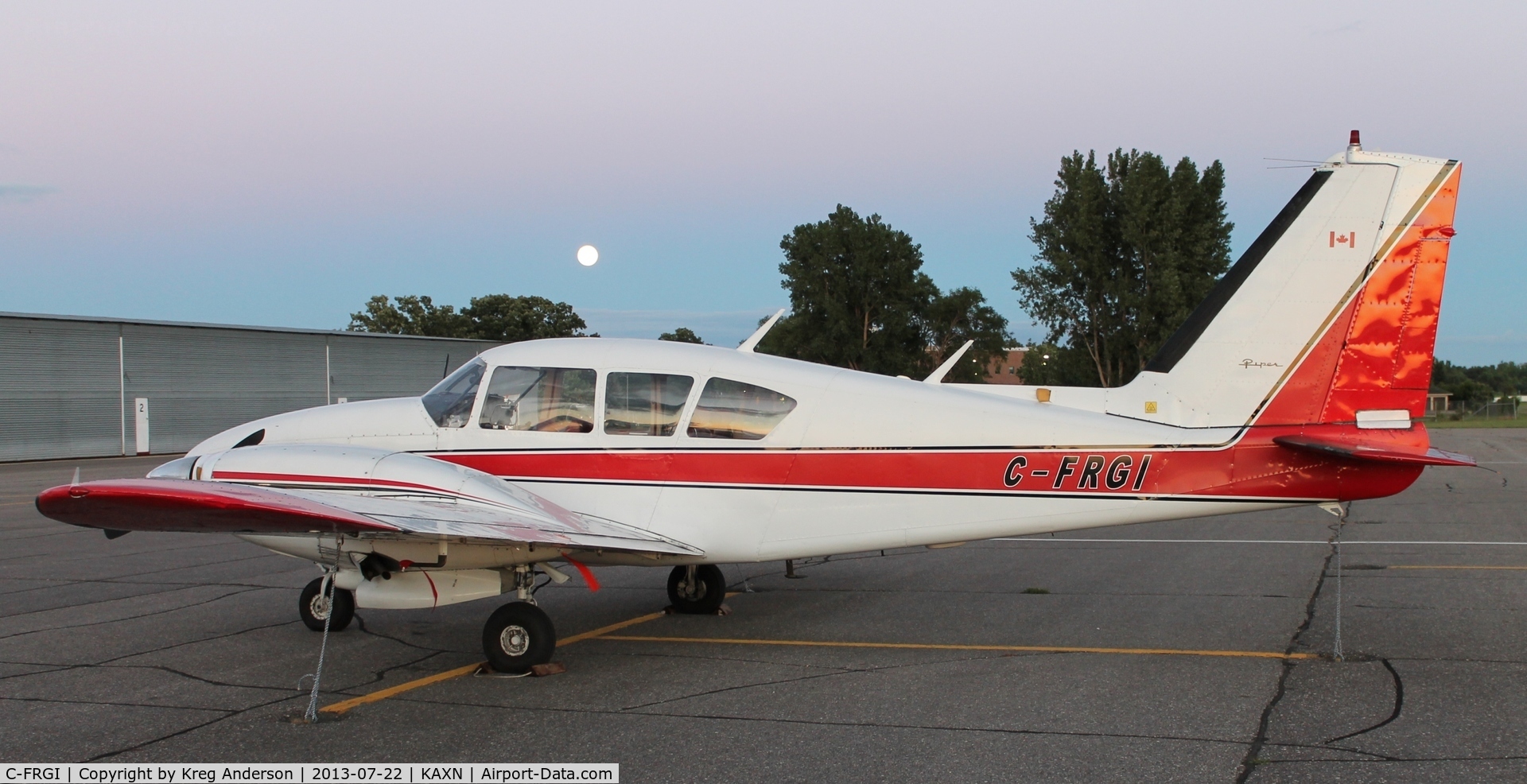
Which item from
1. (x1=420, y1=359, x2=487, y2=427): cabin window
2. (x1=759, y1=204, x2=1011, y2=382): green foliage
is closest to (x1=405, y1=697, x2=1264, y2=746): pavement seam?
(x1=420, y1=359, x2=487, y2=427): cabin window

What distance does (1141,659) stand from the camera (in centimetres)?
774

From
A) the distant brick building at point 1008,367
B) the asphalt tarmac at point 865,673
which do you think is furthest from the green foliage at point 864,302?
the asphalt tarmac at point 865,673

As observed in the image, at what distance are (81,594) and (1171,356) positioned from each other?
10.4 meters

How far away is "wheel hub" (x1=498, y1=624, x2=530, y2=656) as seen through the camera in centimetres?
761

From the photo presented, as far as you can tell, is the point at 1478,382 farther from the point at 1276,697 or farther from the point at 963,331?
the point at 1276,697

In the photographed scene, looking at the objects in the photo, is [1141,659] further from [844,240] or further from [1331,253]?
[844,240]

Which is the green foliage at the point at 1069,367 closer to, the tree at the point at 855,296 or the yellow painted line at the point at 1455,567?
the tree at the point at 855,296

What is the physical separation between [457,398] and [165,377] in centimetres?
3501

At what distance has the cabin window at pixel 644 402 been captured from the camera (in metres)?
8.38

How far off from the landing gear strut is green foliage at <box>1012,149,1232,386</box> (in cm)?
5085

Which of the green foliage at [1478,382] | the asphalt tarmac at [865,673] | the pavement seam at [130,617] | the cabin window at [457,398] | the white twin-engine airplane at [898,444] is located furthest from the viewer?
the green foliage at [1478,382]

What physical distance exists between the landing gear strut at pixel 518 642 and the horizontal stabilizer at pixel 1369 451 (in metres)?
5.50

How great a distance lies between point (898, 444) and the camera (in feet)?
26.7

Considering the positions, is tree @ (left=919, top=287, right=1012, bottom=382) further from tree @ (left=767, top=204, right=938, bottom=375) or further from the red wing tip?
the red wing tip
